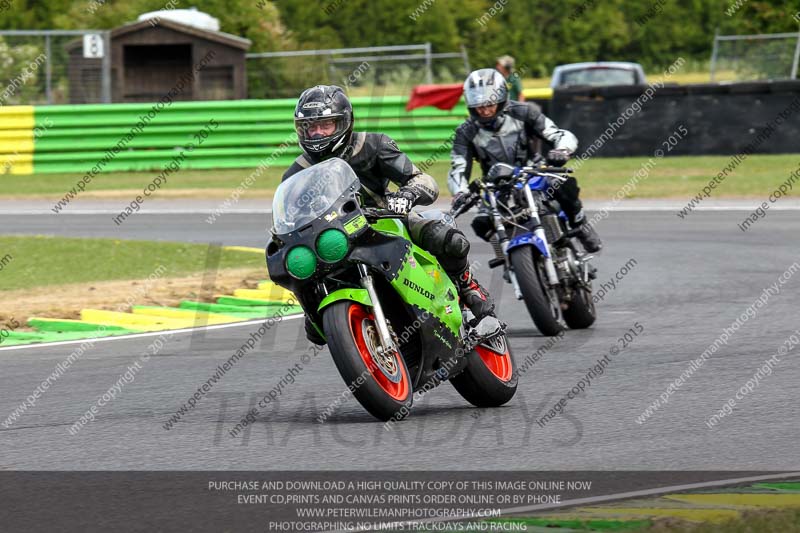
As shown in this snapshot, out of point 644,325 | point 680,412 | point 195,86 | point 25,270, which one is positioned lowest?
point 195,86

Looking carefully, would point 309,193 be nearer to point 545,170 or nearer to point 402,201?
point 402,201

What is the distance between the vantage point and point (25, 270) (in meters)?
15.1

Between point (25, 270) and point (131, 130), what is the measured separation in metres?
11.9

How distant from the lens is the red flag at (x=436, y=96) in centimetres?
2566

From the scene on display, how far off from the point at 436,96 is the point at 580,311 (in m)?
15.4

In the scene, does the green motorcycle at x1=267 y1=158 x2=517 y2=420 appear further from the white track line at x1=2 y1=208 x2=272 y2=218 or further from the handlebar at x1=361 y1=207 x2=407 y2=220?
the white track line at x1=2 y1=208 x2=272 y2=218

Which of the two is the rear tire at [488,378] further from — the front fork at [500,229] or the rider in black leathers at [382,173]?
the front fork at [500,229]

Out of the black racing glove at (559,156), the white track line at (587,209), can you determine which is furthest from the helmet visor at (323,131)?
the white track line at (587,209)

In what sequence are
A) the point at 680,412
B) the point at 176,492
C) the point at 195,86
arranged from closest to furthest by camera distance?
1. the point at 176,492
2. the point at 680,412
3. the point at 195,86

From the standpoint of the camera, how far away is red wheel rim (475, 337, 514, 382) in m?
7.76

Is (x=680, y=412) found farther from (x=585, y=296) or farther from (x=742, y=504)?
(x=585, y=296)

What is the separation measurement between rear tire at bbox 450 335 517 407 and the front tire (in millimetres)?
504

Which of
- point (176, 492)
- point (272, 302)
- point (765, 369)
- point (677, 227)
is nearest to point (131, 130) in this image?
point (677, 227)

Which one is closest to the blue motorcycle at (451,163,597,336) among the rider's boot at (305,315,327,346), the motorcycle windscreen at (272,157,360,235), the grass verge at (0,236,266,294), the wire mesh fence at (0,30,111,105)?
the rider's boot at (305,315,327,346)
